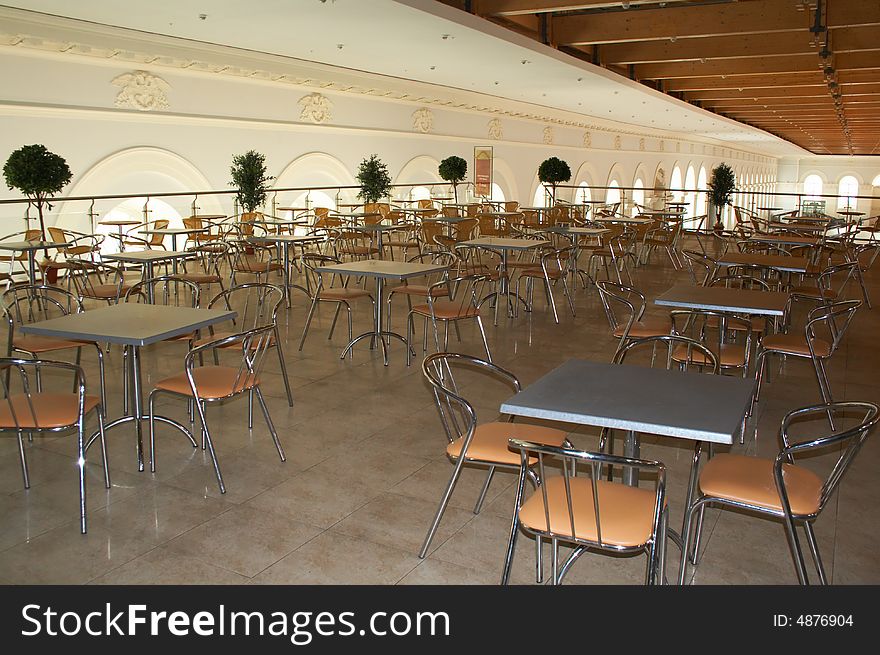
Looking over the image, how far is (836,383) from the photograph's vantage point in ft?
16.0

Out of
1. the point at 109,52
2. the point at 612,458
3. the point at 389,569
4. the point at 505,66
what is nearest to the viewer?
the point at 612,458

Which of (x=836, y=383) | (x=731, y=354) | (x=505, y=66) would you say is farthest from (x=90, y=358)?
(x=505, y=66)

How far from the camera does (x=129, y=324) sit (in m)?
3.35

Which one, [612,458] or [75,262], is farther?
[75,262]

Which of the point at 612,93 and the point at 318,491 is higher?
the point at 612,93

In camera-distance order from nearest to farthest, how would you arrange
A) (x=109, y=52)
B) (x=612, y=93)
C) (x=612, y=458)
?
1. (x=612, y=458)
2. (x=109, y=52)
3. (x=612, y=93)

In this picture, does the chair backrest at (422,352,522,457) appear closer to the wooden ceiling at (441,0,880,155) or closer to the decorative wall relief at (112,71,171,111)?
the wooden ceiling at (441,0,880,155)

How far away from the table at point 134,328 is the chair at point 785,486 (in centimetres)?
206

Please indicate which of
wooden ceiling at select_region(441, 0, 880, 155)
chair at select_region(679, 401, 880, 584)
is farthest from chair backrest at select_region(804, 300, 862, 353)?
wooden ceiling at select_region(441, 0, 880, 155)

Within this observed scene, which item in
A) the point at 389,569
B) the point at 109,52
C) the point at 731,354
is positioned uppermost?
the point at 109,52

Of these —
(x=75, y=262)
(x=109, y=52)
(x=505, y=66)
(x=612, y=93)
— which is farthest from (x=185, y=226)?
(x=612, y=93)

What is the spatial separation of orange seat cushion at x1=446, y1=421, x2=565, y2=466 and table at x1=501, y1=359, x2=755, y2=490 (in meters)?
0.24

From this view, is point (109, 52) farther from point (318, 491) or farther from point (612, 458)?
point (612, 458)

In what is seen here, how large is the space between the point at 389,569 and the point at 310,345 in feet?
10.8
